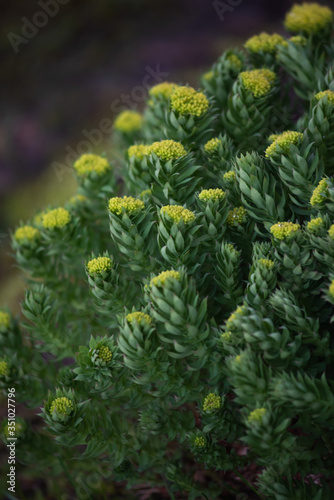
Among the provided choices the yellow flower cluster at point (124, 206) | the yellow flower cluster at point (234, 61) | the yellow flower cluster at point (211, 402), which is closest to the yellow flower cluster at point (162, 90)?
the yellow flower cluster at point (234, 61)

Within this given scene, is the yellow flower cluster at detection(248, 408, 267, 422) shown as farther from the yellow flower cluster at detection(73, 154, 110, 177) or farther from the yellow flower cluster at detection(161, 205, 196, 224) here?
the yellow flower cluster at detection(73, 154, 110, 177)

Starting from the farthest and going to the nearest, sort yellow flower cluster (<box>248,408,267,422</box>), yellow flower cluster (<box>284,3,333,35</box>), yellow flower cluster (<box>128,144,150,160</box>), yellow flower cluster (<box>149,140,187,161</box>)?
1. yellow flower cluster (<box>284,3,333,35</box>)
2. yellow flower cluster (<box>128,144,150,160</box>)
3. yellow flower cluster (<box>149,140,187,161</box>)
4. yellow flower cluster (<box>248,408,267,422</box>)

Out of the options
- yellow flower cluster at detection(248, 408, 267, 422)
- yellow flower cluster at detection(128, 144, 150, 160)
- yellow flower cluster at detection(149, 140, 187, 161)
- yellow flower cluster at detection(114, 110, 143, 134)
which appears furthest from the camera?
yellow flower cluster at detection(114, 110, 143, 134)

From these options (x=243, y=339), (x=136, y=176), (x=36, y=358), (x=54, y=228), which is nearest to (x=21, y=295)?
(x=36, y=358)

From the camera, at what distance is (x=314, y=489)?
3.98 feet

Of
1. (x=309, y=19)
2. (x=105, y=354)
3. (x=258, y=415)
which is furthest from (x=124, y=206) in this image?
(x=309, y=19)

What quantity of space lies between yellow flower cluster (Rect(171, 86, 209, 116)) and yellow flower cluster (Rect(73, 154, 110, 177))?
0.39 meters

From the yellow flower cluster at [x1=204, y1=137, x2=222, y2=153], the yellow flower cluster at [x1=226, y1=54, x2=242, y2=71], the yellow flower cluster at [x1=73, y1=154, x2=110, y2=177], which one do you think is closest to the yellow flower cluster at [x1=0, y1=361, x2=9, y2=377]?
the yellow flower cluster at [x1=73, y1=154, x2=110, y2=177]

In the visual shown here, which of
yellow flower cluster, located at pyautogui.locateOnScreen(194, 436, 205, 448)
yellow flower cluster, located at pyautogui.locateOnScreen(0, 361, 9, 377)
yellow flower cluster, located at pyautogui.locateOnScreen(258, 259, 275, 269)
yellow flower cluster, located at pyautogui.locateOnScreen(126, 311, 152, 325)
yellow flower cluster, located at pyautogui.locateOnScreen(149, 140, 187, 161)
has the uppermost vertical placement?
yellow flower cluster, located at pyautogui.locateOnScreen(149, 140, 187, 161)

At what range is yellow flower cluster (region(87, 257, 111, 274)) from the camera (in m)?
1.27

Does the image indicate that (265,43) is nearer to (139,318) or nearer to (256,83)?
Answer: (256,83)

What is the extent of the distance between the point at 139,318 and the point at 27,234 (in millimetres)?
697

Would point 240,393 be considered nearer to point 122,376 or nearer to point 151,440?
point 122,376

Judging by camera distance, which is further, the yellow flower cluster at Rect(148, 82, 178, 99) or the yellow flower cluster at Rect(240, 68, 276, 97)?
the yellow flower cluster at Rect(148, 82, 178, 99)
